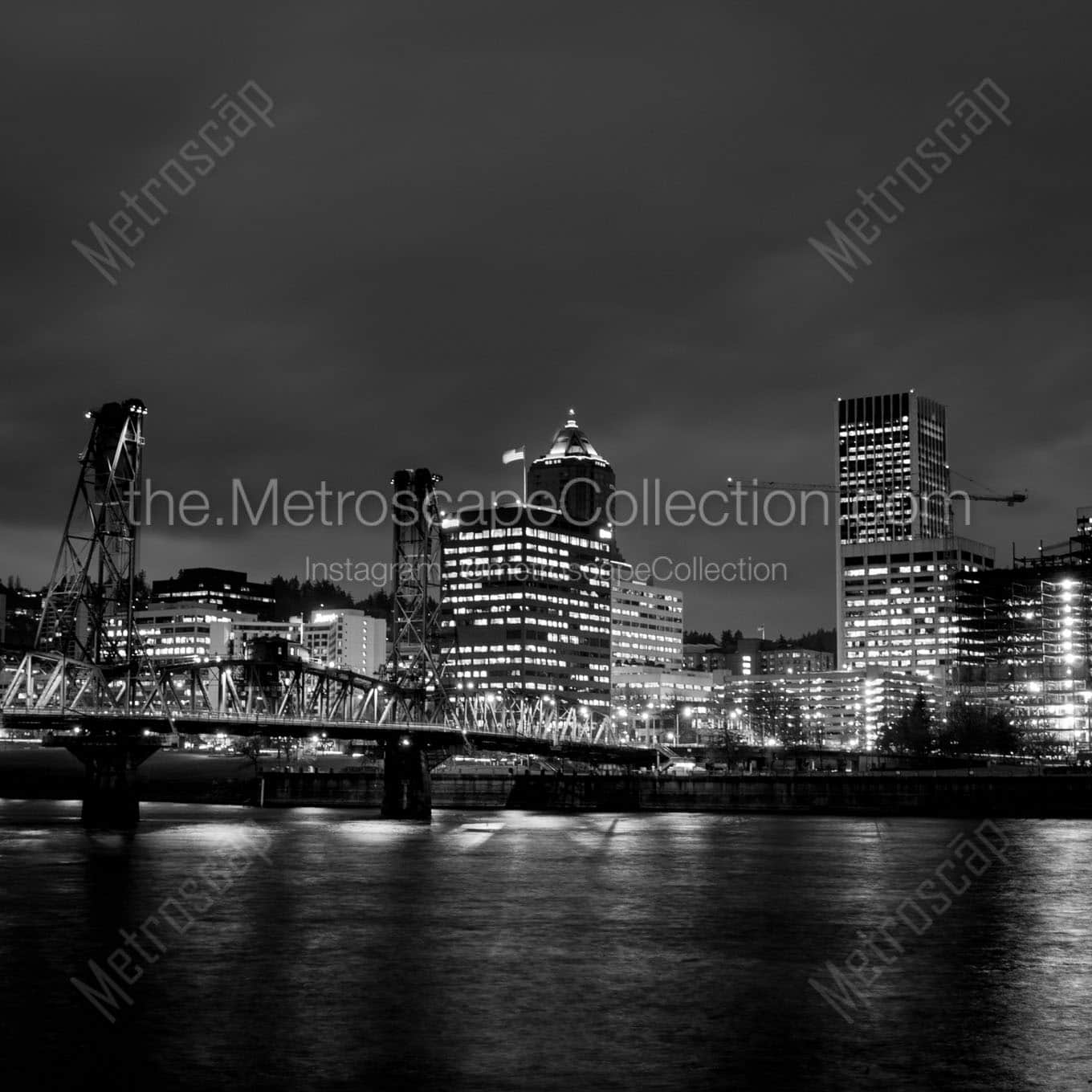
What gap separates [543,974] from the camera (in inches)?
1638

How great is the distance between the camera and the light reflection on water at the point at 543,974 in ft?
97.1

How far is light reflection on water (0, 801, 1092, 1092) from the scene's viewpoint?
29.6 metres

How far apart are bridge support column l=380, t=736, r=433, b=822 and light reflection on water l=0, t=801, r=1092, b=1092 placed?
41189 mm

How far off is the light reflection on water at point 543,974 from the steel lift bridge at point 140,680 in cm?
2545

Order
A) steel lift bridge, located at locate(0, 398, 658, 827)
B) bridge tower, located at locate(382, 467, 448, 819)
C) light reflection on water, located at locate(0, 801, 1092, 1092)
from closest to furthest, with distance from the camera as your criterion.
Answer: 1. light reflection on water, located at locate(0, 801, 1092, 1092)
2. steel lift bridge, located at locate(0, 398, 658, 827)
3. bridge tower, located at locate(382, 467, 448, 819)

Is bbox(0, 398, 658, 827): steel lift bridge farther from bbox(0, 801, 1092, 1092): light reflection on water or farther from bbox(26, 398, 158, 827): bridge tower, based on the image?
bbox(0, 801, 1092, 1092): light reflection on water

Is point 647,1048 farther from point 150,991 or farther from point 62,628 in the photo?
point 62,628

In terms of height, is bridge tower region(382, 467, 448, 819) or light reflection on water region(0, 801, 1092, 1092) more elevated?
bridge tower region(382, 467, 448, 819)

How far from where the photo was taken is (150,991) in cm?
3778

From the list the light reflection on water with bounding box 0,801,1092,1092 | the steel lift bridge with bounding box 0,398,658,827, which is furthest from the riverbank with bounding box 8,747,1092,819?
the light reflection on water with bounding box 0,801,1092,1092

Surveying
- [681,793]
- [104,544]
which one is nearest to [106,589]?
[104,544]

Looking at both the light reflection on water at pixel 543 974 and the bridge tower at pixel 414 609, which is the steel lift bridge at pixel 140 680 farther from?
the light reflection on water at pixel 543 974

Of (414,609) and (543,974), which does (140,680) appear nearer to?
(414,609)

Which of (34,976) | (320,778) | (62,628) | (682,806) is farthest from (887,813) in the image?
(34,976)
